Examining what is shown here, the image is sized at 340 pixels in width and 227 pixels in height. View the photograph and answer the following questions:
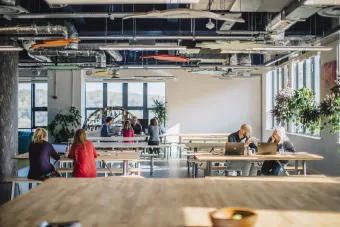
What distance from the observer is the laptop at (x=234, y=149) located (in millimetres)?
7273

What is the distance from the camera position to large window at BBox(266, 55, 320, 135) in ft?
39.7

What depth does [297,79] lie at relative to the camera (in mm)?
13820

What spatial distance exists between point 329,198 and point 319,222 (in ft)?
2.33

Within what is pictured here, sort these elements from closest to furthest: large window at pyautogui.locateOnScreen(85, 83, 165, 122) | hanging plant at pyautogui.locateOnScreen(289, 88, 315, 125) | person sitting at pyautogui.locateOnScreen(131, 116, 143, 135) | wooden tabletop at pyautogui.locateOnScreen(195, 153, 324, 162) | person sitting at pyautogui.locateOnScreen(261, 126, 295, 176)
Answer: wooden tabletop at pyautogui.locateOnScreen(195, 153, 324, 162)
person sitting at pyautogui.locateOnScreen(261, 126, 295, 176)
hanging plant at pyautogui.locateOnScreen(289, 88, 315, 125)
person sitting at pyautogui.locateOnScreen(131, 116, 143, 135)
large window at pyautogui.locateOnScreen(85, 83, 165, 122)

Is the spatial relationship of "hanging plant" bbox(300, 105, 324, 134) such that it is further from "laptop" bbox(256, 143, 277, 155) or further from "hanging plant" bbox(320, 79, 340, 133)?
"laptop" bbox(256, 143, 277, 155)

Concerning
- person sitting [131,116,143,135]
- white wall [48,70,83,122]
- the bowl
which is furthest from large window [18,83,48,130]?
the bowl

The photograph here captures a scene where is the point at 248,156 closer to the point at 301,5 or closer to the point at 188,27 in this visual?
the point at 301,5

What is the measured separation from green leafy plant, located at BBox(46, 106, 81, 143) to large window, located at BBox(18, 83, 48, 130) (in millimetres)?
2456

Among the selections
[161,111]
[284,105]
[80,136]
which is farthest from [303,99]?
[161,111]

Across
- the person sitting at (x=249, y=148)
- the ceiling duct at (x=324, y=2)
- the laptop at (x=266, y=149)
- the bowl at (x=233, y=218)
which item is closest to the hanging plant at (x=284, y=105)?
the person sitting at (x=249, y=148)

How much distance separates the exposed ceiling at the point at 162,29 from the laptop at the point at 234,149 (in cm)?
167

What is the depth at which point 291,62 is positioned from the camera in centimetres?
1406

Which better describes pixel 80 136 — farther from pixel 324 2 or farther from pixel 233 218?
pixel 233 218

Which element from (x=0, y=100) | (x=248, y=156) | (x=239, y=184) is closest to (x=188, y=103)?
(x=0, y=100)
